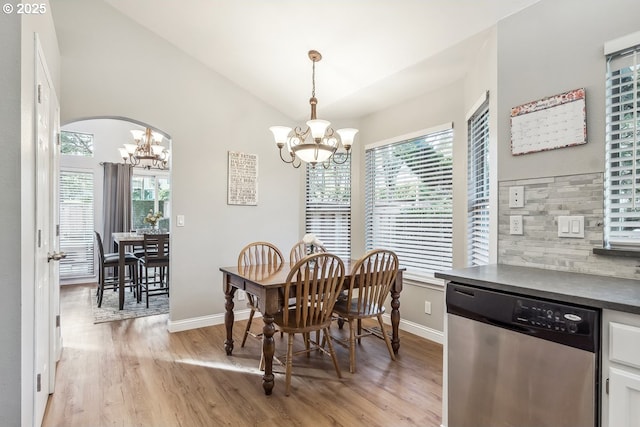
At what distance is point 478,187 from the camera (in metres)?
2.86

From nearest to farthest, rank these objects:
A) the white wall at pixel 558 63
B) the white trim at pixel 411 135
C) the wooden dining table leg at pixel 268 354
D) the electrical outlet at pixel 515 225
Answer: the white wall at pixel 558 63 → the electrical outlet at pixel 515 225 → the wooden dining table leg at pixel 268 354 → the white trim at pixel 411 135

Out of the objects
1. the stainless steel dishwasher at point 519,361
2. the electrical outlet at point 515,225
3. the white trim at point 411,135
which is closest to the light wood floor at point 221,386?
the stainless steel dishwasher at point 519,361

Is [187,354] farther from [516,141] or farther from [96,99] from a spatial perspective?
[516,141]

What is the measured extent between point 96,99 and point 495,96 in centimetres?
330

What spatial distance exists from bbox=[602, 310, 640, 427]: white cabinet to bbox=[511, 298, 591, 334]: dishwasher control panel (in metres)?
0.07

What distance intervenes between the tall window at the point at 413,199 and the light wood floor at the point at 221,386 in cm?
86

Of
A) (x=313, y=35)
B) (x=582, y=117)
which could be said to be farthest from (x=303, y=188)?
(x=582, y=117)

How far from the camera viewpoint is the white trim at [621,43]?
5.12ft

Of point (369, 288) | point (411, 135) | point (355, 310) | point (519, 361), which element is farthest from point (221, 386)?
point (411, 135)

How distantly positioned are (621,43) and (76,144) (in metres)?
6.89

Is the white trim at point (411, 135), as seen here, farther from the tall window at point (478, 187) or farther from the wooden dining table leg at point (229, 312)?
the wooden dining table leg at point (229, 312)

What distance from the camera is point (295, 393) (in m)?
2.31

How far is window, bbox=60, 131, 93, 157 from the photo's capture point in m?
5.68

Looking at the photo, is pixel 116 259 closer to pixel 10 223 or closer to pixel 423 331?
pixel 10 223
